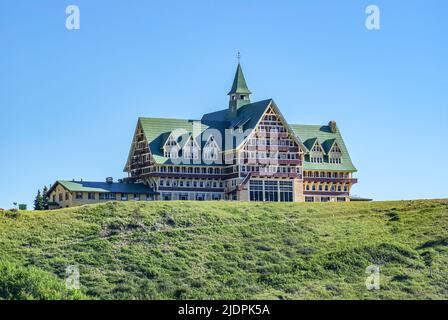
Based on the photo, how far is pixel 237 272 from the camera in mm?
94062

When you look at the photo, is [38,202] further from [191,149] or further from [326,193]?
[326,193]

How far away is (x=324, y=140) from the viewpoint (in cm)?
13638

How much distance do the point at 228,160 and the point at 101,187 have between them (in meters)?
15.9

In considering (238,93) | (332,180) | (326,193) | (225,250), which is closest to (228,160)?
(238,93)

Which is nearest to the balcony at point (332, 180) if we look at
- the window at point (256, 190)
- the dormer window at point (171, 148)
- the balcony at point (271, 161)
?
the balcony at point (271, 161)

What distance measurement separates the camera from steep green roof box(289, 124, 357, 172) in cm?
13300

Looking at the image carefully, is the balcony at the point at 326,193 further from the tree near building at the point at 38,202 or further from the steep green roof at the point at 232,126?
the tree near building at the point at 38,202

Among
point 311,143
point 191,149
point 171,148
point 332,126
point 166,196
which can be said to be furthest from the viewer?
point 332,126

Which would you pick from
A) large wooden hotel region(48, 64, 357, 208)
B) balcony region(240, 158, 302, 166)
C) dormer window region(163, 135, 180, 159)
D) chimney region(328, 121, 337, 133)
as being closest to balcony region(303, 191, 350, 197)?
large wooden hotel region(48, 64, 357, 208)

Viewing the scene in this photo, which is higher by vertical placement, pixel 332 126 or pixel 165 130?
pixel 332 126

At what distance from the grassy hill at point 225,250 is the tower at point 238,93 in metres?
21.5
